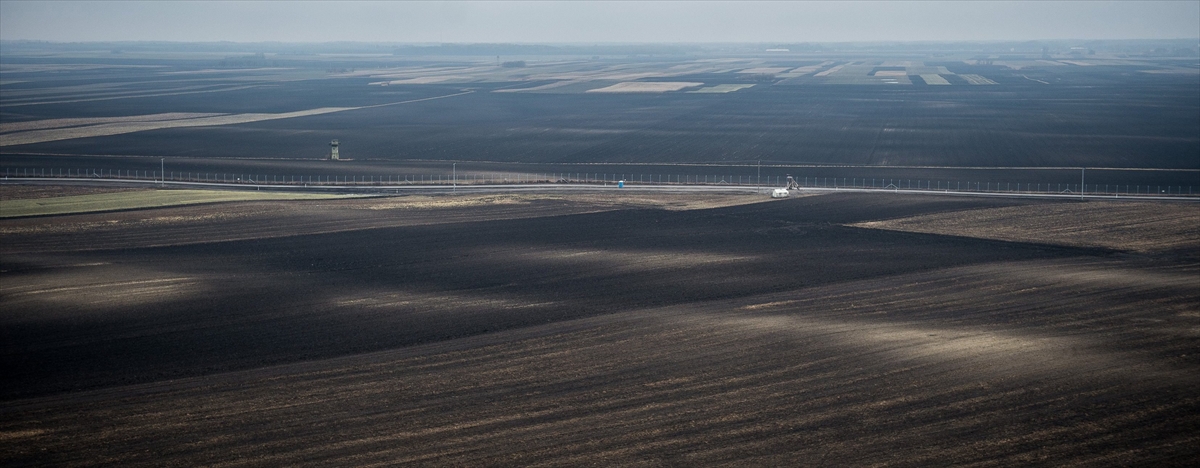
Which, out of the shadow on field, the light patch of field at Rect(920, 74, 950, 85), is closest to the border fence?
the shadow on field

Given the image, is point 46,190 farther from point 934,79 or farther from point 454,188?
point 934,79

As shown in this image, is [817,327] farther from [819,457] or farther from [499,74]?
[499,74]

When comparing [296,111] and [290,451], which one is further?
[296,111]

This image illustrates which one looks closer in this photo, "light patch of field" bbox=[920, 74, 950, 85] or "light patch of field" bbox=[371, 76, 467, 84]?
"light patch of field" bbox=[920, 74, 950, 85]

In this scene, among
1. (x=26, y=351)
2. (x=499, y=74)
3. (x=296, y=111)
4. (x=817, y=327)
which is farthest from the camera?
(x=499, y=74)

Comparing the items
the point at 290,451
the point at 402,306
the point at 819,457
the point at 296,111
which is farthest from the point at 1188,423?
the point at 296,111

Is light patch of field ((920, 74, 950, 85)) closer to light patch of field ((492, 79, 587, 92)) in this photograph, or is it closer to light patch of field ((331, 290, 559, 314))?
light patch of field ((492, 79, 587, 92))

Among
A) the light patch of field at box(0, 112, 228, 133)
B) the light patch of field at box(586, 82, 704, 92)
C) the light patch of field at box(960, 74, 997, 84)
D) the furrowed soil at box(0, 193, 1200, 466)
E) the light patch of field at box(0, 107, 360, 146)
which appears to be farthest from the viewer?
the light patch of field at box(960, 74, 997, 84)

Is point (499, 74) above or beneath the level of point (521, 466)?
above
